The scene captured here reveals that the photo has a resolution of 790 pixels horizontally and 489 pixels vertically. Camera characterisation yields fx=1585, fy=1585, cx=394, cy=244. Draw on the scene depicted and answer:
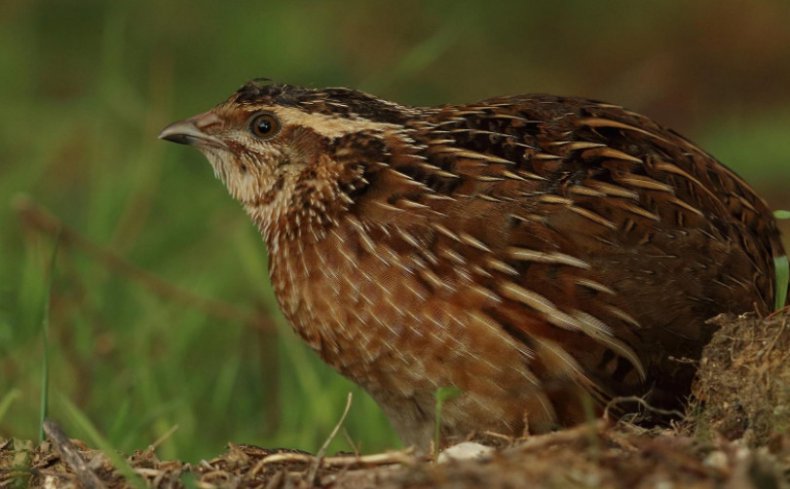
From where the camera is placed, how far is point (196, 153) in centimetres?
1119

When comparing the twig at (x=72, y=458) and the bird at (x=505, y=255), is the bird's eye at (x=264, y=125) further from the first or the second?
the twig at (x=72, y=458)

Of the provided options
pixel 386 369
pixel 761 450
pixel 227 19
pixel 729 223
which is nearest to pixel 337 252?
pixel 386 369

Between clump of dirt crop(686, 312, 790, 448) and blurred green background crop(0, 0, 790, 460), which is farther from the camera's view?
blurred green background crop(0, 0, 790, 460)

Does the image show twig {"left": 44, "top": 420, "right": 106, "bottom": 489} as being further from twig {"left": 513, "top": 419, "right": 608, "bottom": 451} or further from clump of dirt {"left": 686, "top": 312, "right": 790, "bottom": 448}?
clump of dirt {"left": 686, "top": 312, "right": 790, "bottom": 448}

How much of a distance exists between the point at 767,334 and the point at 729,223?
3.01ft

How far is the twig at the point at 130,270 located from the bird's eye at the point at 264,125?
5.75 feet

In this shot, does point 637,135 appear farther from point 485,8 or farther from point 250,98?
point 485,8

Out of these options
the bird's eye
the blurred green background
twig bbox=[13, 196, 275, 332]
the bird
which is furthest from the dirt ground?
twig bbox=[13, 196, 275, 332]

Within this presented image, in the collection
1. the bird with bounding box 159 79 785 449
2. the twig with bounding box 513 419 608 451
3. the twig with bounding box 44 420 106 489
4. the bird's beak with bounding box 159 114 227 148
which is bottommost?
the twig with bounding box 44 420 106 489

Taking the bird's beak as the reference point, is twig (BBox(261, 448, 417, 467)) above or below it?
below

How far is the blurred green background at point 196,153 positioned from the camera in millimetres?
6934

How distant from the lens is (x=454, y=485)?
11.5 feet

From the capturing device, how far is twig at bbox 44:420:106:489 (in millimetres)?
4219

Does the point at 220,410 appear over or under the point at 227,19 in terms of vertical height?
under
